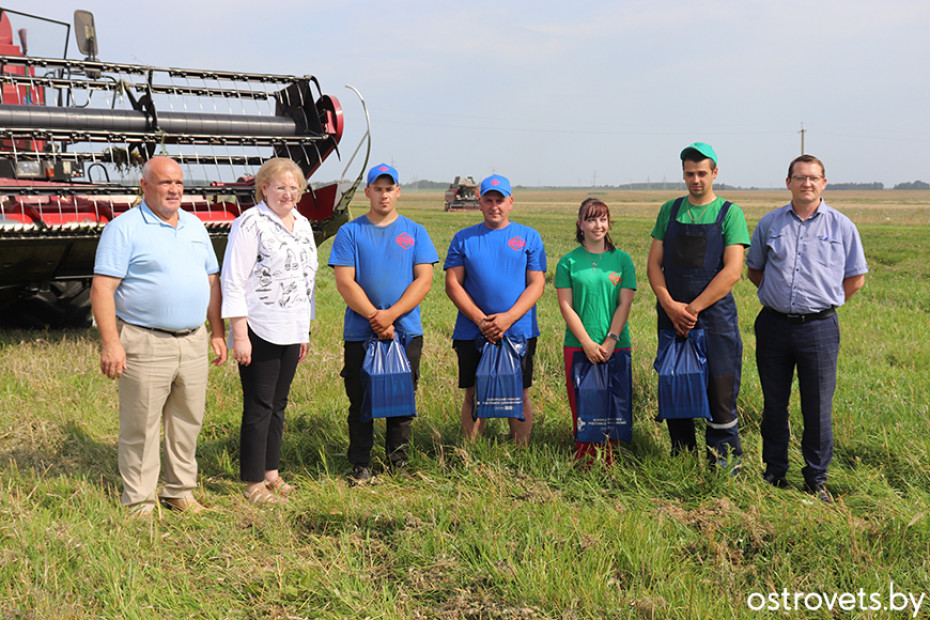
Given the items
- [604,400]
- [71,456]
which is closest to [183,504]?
[71,456]

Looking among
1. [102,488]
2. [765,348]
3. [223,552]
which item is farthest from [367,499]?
[765,348]

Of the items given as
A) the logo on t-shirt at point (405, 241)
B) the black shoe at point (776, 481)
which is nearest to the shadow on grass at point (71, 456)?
the logo on t-shirt at point (405, 241)

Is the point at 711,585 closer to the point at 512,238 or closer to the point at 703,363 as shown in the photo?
the point at 703,363

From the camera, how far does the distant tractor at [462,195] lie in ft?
173

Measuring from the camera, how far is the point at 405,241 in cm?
415

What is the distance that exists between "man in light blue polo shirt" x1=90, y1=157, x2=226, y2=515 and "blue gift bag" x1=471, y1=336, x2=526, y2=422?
151cm

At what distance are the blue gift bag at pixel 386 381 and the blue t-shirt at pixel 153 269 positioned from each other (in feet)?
3.08

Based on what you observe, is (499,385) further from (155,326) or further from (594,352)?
(155,326)

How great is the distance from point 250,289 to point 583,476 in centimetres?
206

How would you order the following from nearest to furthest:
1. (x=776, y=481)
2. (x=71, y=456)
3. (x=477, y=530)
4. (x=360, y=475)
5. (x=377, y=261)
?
(x=477, y=530)
(x=776, y=481)
(x=377, y=261)
(x=360, y=475)
(x=71, y=456)

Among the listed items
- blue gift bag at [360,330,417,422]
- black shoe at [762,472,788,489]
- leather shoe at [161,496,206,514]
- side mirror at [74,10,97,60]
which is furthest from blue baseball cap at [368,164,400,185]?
side mirror at [74,10,97,60]

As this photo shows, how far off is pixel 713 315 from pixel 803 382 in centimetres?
58

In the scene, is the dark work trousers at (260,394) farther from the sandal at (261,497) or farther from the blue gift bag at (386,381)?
the blue gift bag at (386,381)

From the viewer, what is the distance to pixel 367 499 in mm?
3785
